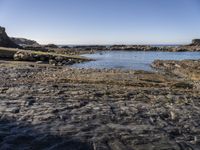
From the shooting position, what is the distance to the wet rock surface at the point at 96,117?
11.7 metres

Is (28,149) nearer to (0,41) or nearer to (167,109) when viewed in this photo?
(167,109)

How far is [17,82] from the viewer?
23.8 meters

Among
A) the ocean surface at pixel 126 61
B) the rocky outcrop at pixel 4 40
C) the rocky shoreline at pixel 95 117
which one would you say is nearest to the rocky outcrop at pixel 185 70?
the ocean surface at pixel 126 61

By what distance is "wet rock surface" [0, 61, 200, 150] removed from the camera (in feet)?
38.5

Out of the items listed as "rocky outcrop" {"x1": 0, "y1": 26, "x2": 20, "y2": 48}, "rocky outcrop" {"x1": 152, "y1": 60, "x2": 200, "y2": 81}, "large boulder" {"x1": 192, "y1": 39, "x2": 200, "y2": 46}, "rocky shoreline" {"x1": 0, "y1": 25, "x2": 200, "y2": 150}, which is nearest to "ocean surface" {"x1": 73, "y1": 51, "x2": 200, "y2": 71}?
"rocky outcrop" {"x1": 152, "y1": 60, "x2": 200, "y2": 81}

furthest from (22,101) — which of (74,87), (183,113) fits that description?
(183,113)

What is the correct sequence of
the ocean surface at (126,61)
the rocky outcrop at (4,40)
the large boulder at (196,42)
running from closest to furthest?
the ocean surface at (126,61)
the rocky outcrop at (4,40)
the large boulder at (196,42)

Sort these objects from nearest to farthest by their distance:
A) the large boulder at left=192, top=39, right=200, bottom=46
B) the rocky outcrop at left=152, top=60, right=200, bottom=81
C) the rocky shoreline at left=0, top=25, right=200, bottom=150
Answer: the rocky shoreline at left=0, top=25, right=200, bottom=150 → the rocky outcrop at left=152, top=60, right=200, bottom=81 → the large boulder at left=192, top=39, right=200, bottom=46

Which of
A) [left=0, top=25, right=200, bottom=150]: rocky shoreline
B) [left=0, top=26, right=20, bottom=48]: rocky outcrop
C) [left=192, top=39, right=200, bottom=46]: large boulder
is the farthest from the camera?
[left=192, top=39, right=200, bottom=46]: large boulder

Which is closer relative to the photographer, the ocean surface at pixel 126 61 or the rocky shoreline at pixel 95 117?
the rocky shoreline at pixel 95 117

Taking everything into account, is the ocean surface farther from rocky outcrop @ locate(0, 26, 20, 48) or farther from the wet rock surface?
the wet rock surface

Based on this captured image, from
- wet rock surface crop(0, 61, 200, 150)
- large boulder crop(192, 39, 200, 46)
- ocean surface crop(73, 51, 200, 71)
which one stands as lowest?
large boulder crop(192, 39, 200, 46)

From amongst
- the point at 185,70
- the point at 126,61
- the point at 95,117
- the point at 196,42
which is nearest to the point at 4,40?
the point at 126,61

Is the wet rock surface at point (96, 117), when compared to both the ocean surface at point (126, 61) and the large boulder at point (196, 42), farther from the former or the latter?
the large boulder at point (196, 42)
